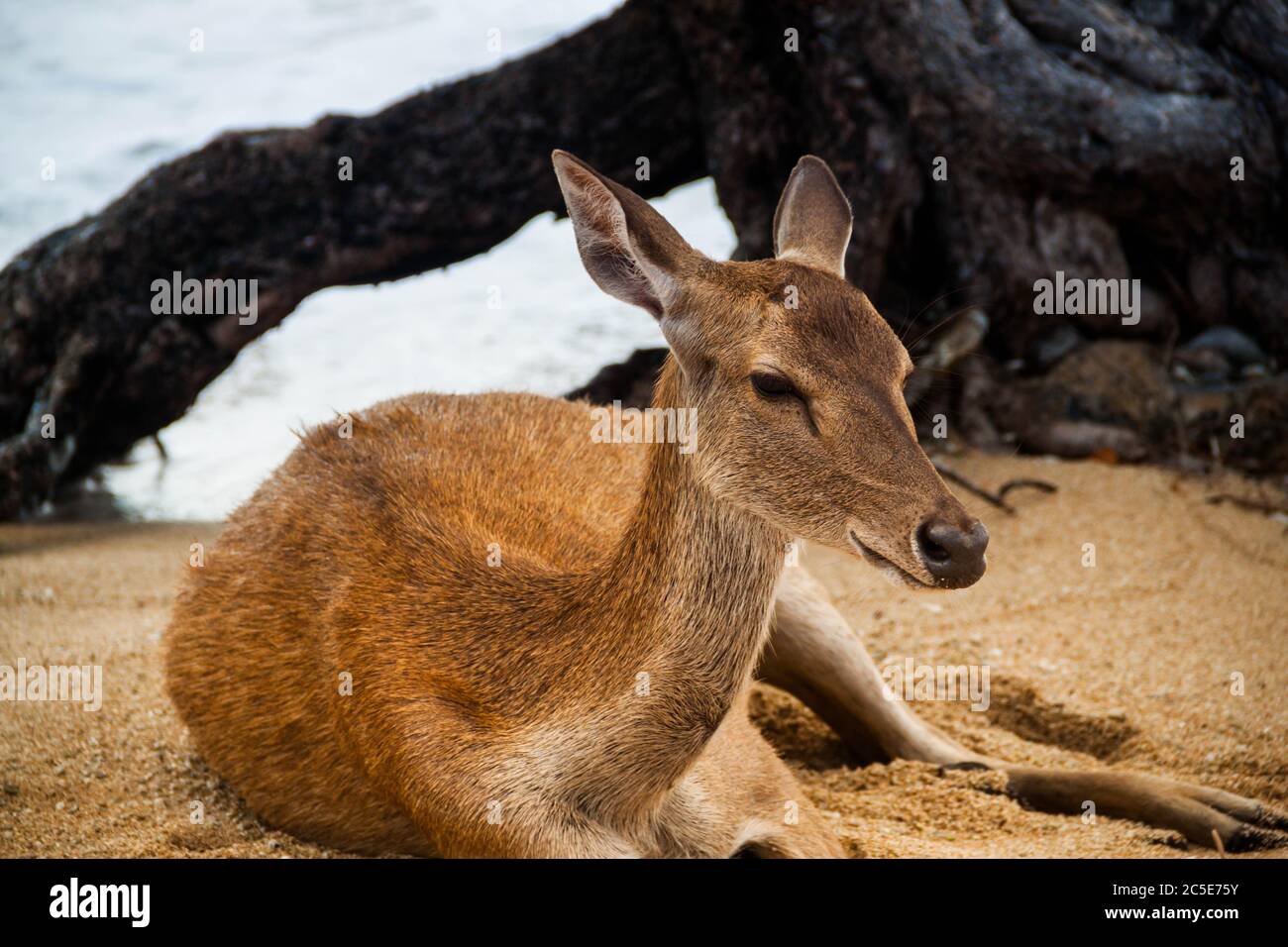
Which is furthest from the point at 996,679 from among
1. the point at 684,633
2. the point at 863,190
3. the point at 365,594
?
the point at 863,190

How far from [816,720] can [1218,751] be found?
131 centimetres

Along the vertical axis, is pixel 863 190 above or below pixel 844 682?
above

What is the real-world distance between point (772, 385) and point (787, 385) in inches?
1.3

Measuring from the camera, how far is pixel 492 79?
7125mm

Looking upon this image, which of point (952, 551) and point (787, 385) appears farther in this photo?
point (787, 385)

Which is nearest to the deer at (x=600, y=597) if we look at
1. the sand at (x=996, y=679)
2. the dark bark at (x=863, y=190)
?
the sand at (x=996, y=679)

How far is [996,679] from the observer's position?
15.4ft

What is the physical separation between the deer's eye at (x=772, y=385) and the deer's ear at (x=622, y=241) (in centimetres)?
29

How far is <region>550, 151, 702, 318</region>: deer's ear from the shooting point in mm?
2879

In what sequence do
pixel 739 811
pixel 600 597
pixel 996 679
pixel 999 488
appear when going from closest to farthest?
pixel 600 597 < pixel 739 811 < pixel 996 679 < pixel 999 488

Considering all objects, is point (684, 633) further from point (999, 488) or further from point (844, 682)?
point (999, 488)

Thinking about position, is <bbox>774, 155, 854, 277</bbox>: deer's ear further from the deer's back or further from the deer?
the deer's back

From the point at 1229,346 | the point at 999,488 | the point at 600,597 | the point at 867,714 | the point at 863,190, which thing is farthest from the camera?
the point at 1229,346

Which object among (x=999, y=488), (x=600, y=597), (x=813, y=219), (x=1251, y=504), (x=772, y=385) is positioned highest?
(x=813, y=219)
